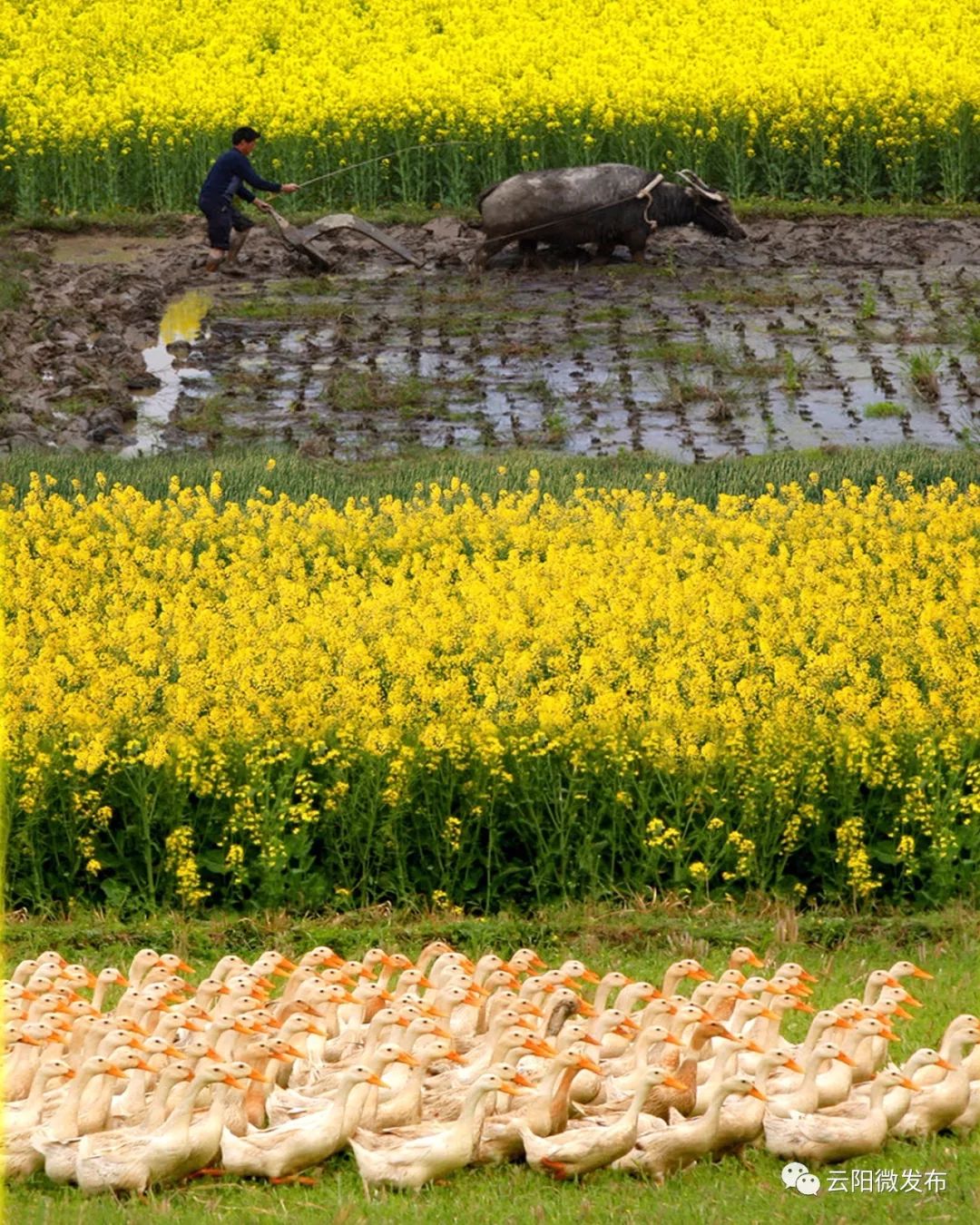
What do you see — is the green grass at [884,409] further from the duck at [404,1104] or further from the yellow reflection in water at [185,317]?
the duck at [404,1104]

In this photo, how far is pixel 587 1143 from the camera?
757cm

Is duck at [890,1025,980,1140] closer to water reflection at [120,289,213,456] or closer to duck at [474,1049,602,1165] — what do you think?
duck at [474,1049,602,1165]

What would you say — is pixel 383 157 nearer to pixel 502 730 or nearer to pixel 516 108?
pixel 516 108

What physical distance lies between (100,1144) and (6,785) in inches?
152

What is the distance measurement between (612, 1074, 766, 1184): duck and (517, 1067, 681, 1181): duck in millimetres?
44

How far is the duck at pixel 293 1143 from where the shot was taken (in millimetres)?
7562

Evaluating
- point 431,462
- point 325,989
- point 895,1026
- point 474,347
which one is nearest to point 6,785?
point 325,989

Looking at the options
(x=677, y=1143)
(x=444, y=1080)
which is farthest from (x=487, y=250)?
(x=677, y=1143)

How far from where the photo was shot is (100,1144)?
751 cm

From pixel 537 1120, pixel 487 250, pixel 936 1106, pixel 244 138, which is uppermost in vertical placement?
pixel 244 138

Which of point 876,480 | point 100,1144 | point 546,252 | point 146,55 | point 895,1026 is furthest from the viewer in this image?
point 146,55

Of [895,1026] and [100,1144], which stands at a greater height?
[100,1144]

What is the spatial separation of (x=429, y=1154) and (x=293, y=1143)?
463mm

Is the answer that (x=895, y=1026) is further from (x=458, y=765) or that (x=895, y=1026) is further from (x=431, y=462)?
(x=431, y=462)
